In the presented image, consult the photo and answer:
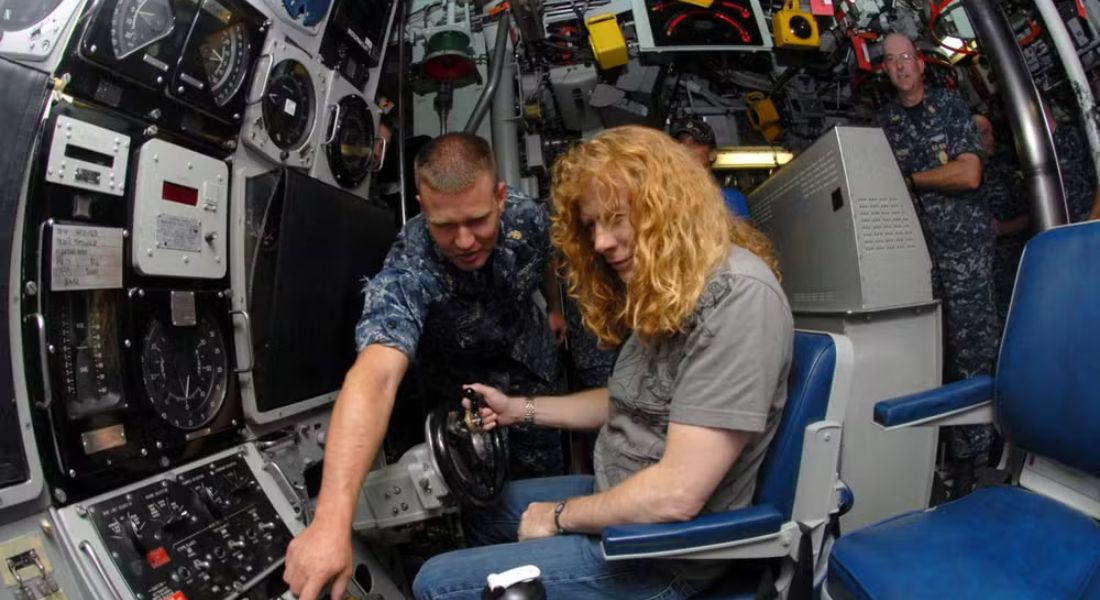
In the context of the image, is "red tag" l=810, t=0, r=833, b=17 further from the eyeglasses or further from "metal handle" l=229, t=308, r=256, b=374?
"metal handle" l=229, t=308, r=256, b=374

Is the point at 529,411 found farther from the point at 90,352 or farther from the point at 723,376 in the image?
the point at 90,352

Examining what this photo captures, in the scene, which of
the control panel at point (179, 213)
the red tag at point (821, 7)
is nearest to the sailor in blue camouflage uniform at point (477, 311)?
the control panel at point (179, 213)

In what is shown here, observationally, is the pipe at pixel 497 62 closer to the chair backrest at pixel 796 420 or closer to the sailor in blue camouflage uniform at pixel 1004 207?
the chair backrest at pixel 796 420

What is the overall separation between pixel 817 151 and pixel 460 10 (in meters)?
2.50

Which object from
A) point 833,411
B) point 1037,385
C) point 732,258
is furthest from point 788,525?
point 1037,385

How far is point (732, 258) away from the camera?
1.25 m

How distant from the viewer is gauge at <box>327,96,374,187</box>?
2576 millimetres

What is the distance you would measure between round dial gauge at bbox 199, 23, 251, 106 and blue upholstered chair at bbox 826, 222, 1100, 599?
7.56 ft

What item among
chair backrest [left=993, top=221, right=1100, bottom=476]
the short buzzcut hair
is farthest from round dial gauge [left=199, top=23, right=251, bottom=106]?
chair backrest [left=993, top=221, right=1100, bottom=476]

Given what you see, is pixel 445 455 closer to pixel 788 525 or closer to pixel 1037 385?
pixel 788 525

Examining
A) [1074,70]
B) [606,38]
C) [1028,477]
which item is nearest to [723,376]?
[1028,477]

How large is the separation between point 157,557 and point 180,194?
42.5 inches

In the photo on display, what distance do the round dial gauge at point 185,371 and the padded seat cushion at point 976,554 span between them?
1.89 metres

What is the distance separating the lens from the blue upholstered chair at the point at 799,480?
1.17 metres
